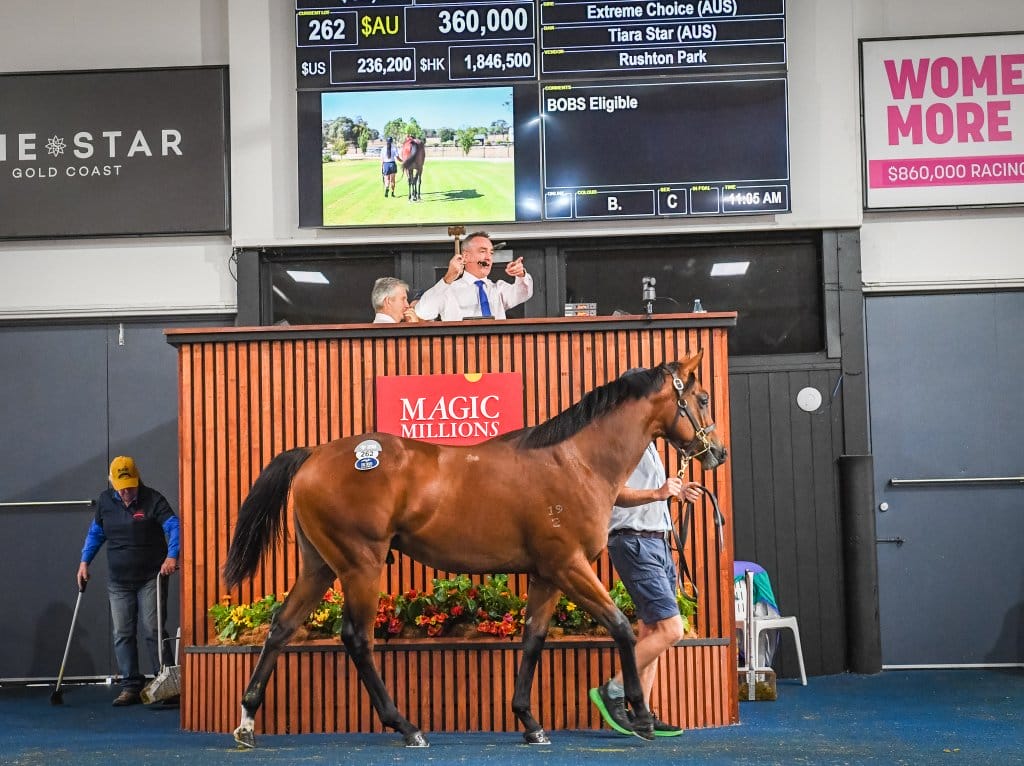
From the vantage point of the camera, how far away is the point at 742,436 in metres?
9.45

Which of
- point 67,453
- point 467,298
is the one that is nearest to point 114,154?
point 67,453

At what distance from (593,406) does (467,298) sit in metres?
2.17

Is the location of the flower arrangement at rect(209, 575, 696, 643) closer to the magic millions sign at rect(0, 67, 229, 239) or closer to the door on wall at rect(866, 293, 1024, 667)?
the door on wall at rect(866, 293, 1024, 667)

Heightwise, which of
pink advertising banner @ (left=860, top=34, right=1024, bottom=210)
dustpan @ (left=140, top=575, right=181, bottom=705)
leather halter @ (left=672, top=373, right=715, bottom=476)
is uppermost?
pink advertising banner @ (left=860, top=34, right=1024, bottom=210)

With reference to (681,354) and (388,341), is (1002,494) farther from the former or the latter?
(388,341)

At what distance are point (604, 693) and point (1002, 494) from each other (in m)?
4.74

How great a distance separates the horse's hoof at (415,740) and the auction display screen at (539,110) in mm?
4528

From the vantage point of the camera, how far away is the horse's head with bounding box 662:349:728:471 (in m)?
5.96

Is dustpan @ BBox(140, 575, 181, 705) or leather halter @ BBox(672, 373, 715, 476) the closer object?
leather halter @ BBox(672, 373, 715, 476)

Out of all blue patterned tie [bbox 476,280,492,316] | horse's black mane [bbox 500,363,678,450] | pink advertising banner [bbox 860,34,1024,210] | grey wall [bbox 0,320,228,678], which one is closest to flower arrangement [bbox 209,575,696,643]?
horse's black mane [bbox 500,363,678,450]

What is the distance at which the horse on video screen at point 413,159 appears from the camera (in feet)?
31.0

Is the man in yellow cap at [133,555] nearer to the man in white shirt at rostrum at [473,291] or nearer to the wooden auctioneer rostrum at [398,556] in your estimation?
the wooden auctioneer rostrum at [398,556]

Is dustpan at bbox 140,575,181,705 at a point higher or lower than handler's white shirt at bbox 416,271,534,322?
lower

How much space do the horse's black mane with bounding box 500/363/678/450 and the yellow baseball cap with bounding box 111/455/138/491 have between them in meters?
3.42
